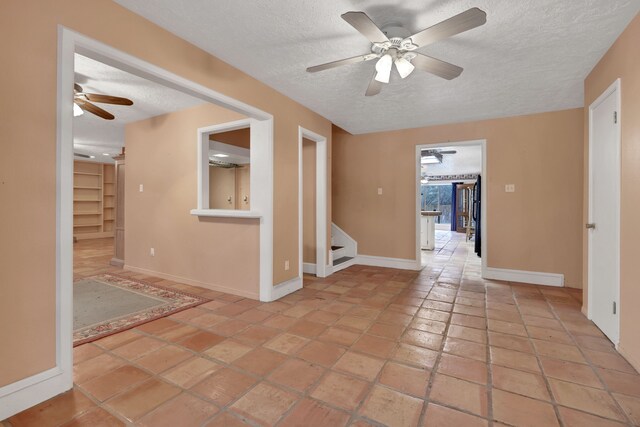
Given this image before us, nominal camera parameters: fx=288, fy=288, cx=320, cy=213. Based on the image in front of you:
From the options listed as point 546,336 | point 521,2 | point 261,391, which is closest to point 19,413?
point 261,391

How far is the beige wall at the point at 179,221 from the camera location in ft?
11.3

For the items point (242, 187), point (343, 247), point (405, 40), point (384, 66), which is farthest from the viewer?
point (242, 187)

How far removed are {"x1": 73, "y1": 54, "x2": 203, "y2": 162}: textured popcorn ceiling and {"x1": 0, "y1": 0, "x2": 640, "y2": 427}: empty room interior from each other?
1.5 inches

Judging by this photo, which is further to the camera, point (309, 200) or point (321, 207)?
point (309, 200)

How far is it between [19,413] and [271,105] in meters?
3.05

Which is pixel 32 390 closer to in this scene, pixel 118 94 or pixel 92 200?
pixel 118 94

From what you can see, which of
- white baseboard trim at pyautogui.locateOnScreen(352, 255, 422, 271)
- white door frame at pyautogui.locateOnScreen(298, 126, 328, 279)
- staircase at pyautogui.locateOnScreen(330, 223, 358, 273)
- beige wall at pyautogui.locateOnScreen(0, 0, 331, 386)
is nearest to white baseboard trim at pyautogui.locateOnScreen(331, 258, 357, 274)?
staircase at pyautogui.locateOnScreen(330, 223, 358, 273)

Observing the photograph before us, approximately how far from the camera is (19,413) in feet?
4.88

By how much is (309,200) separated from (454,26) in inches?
129

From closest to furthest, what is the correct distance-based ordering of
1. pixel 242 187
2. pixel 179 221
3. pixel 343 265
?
pixel 179 221 < pixel 343 265 < pixel 242 187

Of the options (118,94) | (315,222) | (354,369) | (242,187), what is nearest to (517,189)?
(315,222)

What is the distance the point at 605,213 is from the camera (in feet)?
8.08

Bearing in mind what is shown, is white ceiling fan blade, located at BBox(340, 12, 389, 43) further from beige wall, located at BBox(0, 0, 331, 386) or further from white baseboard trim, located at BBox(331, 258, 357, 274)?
white baseboard trim, located at BBox(331, 258, 357, 274)

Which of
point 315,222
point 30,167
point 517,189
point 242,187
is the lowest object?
point 315,222
